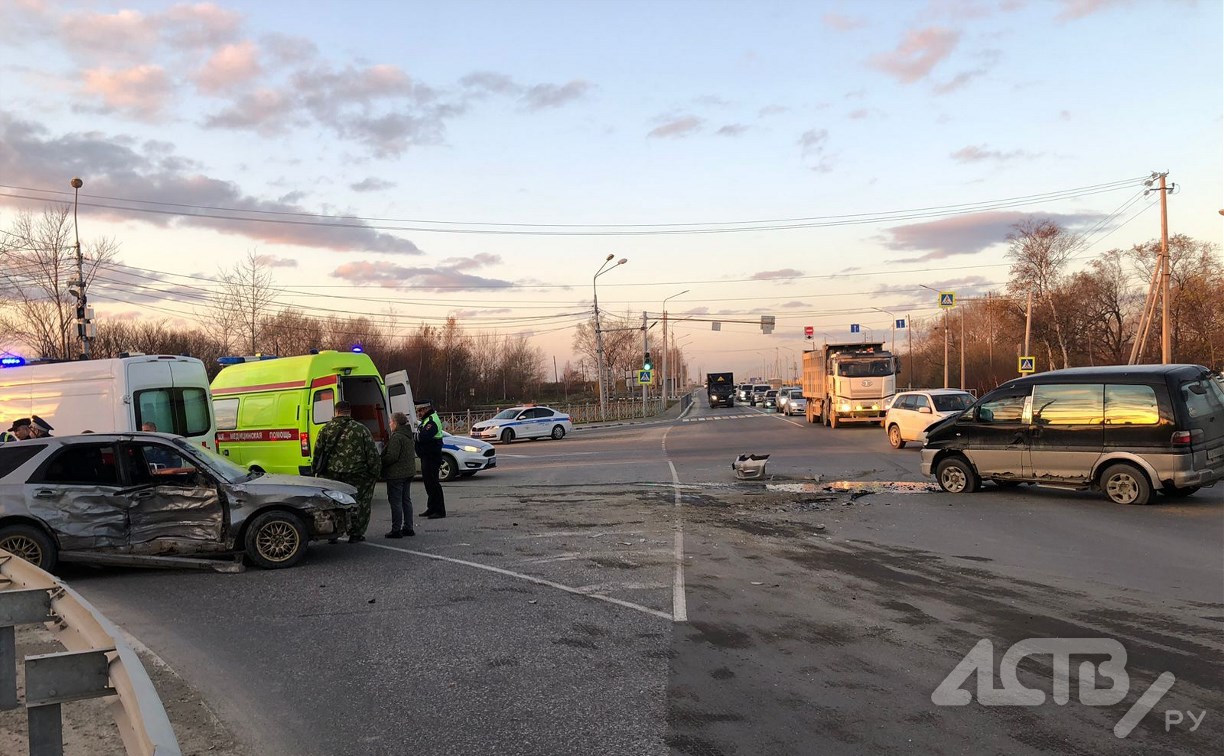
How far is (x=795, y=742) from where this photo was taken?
414 cm

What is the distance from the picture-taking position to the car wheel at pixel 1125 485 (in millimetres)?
11789

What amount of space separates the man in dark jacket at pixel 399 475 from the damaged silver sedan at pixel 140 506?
1.69 meters

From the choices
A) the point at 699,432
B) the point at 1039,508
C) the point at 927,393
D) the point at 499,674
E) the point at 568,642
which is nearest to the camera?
the point at 499,674

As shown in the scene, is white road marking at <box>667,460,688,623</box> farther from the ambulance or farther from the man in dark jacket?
the ambulance

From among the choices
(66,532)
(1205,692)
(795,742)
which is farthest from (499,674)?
(66,532)

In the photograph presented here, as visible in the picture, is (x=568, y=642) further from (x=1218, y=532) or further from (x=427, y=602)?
(x=1218, y=532)

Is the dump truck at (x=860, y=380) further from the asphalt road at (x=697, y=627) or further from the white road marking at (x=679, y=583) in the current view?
the white road marking at (x=679, y=583)

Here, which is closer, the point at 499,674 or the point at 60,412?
the point at 499,674

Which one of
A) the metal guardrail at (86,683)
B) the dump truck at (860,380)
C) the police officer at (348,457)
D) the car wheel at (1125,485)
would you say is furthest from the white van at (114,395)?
the dump truck at (860,380)

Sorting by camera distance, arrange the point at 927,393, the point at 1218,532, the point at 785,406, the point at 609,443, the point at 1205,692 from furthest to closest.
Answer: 1. the point at 785,406
2. the point at 609,443
3. the point at 927,393
4. the point at 1218,532
5. the point at 1205,692

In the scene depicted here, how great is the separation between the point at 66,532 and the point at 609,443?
76.6 ft

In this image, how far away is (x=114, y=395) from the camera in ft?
41.4

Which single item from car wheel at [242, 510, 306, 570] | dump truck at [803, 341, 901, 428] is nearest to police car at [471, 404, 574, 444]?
dump truck at [803, 341, 901, 428]

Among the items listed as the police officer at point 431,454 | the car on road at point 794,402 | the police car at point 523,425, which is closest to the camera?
the police officer at point 431,454
